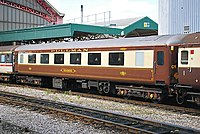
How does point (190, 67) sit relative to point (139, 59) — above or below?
below

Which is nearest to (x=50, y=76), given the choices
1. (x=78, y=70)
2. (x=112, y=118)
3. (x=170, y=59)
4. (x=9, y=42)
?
(x=78, y=70)

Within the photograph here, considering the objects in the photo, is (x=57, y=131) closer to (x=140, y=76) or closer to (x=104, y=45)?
(x=140, y=76)

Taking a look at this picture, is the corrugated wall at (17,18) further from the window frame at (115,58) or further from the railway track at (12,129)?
the railway track at (12,129)

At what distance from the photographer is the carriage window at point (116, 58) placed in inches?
661

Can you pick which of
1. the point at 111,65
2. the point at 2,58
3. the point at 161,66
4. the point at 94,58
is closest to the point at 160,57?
the point at 161,66

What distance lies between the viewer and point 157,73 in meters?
15.1

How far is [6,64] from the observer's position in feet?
87.2

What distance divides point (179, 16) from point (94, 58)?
965 cm

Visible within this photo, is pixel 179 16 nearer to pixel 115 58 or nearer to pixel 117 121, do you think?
pixel 115 58

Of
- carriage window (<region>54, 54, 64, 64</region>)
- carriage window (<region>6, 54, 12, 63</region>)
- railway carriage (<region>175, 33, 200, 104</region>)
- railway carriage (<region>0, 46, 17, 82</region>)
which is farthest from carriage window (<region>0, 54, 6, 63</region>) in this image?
railway carriage (<region>175, 33, 200, 104</region>)

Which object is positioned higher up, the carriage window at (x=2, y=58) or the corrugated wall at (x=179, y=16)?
the corrugated wall at (x=179, y=16)

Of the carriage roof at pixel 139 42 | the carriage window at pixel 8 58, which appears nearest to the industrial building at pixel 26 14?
the carriage window at pixel 8 58

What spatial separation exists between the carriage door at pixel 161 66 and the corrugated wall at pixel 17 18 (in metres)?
37.1

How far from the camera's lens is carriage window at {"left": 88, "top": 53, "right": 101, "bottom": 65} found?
18.1 meters
